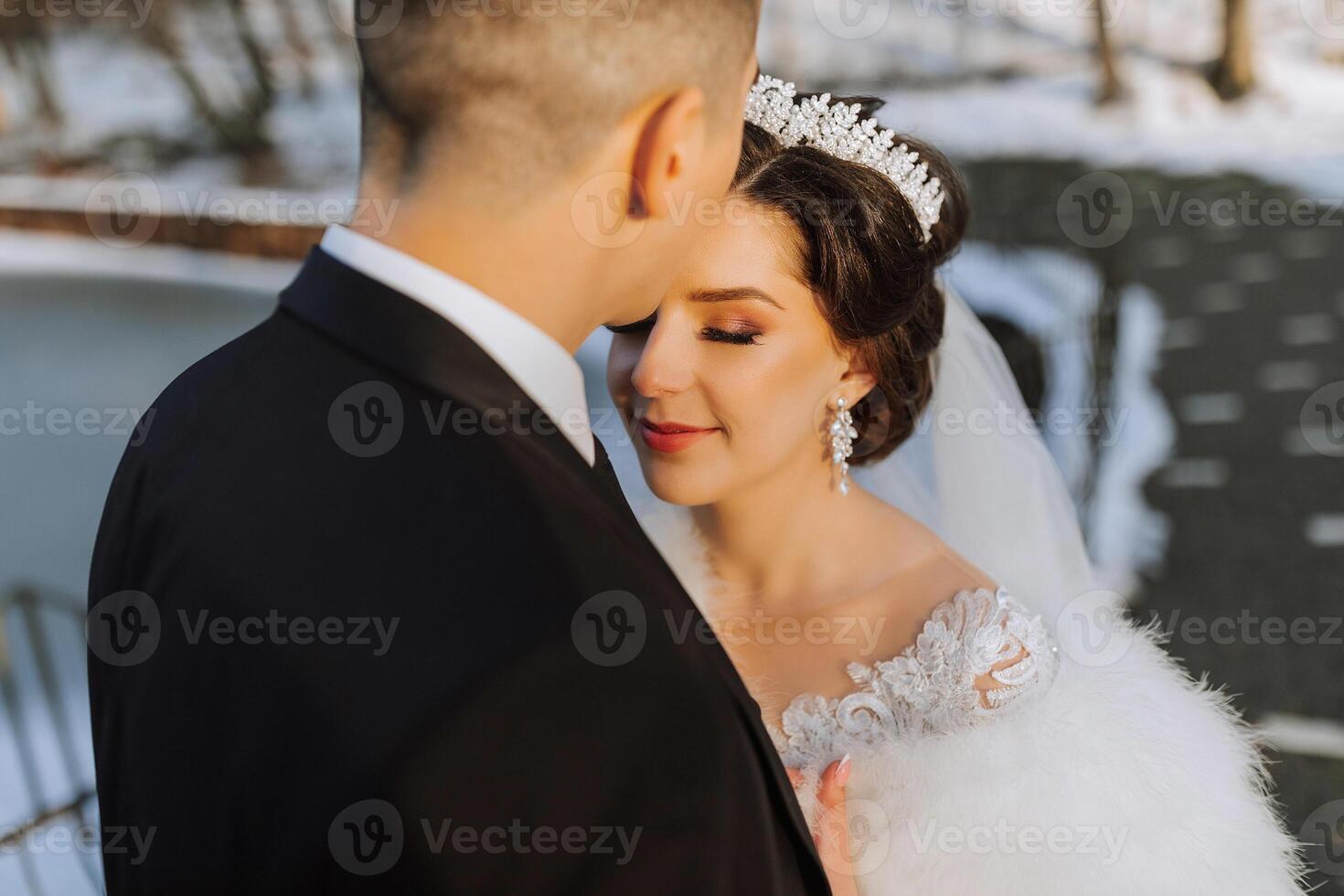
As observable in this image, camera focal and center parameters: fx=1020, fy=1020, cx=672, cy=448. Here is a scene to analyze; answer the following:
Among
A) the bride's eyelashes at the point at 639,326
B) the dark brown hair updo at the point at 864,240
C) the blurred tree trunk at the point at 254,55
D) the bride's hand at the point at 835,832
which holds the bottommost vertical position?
the bride's hand at the point at 835,832

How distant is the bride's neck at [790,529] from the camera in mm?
1994

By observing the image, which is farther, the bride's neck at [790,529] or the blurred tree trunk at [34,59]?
the blurred tree trunk at [34,59]

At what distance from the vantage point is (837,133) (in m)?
1.88

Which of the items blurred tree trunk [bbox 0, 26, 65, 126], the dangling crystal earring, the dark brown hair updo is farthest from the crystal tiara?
blurred tree trunk [bbox 0, 26, 65, 126]

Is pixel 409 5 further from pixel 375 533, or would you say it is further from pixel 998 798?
pixel 998 798

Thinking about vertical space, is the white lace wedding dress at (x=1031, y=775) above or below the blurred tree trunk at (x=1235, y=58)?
below

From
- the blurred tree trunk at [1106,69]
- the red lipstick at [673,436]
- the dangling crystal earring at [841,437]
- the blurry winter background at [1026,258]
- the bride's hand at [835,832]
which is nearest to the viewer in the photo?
the bride's hand at [835,832]

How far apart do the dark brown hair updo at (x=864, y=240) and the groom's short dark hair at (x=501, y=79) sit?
2.97 ft

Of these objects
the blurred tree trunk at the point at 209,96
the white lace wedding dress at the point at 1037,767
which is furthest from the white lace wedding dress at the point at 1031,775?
the blurred tree trunk at the point at 209,96

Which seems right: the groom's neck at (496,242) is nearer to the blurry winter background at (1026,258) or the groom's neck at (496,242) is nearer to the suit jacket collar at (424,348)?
the suit jacket collar at (424,348)

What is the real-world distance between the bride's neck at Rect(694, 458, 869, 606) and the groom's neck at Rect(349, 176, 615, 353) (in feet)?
3.67

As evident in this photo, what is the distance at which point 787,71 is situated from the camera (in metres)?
7.42

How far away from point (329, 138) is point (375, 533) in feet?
25.5

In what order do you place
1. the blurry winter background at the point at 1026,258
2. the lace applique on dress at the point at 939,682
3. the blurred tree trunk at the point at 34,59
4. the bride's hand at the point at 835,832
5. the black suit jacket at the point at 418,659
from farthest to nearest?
the blurred tree trunk at the point at 34,59 → the blurry winter background at the point at 1026,258 → the lace applique on dress at the point at 939,682 → the bride's hand at the point at 835,832 → the black suit jacket at the point at 418,659
